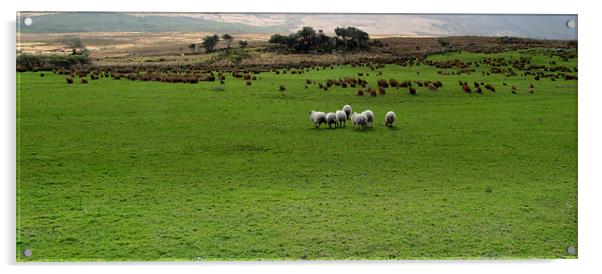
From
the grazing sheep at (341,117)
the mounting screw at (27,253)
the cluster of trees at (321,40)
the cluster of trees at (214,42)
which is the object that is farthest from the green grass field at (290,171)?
the cluster of trees at (214,42)

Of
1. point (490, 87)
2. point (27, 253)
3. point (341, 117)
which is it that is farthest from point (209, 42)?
point (490, 87)

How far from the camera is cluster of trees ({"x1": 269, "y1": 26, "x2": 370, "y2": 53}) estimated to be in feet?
27.8

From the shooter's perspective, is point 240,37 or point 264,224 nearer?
point 264,224

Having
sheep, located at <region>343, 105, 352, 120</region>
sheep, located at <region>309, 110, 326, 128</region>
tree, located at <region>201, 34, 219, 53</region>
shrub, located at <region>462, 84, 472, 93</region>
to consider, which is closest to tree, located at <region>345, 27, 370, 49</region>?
sheep, located at <region>343, 105, 352, 120</region>

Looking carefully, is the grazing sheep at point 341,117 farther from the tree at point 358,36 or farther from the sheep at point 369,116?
the tree at point 358,36

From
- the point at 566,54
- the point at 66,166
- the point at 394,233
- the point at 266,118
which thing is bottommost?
the point at 394,233

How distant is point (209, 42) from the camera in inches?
336

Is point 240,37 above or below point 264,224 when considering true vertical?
above

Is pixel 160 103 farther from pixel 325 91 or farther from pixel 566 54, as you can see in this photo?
pixel 566 54

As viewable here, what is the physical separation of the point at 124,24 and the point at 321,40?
2.38 meters

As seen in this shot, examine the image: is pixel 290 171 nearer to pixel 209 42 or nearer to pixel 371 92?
pixel 371 92
